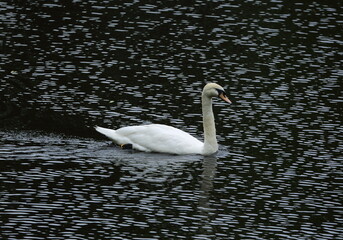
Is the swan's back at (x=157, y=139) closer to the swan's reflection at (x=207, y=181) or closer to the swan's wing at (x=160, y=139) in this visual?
the swan's wing at (x=160, y=139)

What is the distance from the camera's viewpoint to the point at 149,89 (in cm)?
2994

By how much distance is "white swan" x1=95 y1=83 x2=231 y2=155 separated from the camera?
25.1 meters

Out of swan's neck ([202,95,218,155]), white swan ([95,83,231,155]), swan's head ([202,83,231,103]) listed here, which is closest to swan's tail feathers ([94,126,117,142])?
white swan ([95,83,231,155])

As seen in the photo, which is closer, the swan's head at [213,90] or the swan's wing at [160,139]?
the swan's wing at [160,139]

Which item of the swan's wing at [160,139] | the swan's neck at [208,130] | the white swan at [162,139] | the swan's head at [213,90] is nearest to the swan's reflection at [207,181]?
the swan's neck at [208,130]

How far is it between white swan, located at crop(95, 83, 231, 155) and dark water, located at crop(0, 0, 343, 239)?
0.29 m

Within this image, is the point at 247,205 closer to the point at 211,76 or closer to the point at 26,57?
the point at 211,76

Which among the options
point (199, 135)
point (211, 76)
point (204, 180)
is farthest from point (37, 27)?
point (204, 180)

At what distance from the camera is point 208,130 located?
25.6 metres

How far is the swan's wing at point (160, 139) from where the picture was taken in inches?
989

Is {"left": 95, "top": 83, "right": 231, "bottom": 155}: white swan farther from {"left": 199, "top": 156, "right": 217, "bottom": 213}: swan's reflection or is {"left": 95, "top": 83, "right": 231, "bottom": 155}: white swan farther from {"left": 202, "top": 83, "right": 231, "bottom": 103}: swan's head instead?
{"left": 202, "top": 83, "right": 231, "bottom": 103}: swan's head

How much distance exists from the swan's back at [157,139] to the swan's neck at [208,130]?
0.19 m

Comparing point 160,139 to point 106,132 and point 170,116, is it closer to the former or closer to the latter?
point 106,132

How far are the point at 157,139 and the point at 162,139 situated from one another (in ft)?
0.43
